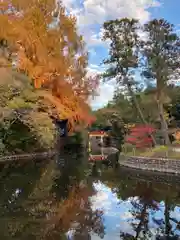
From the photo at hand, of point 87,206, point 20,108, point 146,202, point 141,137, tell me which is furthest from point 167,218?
point 20,108

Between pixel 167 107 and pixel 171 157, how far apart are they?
13.2 metres

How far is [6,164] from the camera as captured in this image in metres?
24.8

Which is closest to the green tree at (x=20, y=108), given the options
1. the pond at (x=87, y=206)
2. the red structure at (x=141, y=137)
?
the pond at (x=87, y=206)

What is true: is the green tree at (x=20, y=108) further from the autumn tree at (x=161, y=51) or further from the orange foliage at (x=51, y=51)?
the autumn tree at (x=161, y=51)

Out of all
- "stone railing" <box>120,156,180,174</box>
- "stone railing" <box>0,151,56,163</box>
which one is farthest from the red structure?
"stone railing" <box>0,151,56,163</box>

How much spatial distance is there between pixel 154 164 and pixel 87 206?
10.1 meters

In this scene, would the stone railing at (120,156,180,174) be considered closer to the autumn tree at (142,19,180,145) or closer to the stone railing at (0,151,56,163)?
the autumn tree at (142,19,180,145)

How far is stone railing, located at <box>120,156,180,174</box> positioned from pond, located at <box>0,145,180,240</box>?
1.76 m

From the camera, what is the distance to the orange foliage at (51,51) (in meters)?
27.3

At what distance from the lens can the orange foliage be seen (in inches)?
1073

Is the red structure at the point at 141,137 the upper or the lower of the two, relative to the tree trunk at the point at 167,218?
upper

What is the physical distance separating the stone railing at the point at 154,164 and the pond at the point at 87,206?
176cm

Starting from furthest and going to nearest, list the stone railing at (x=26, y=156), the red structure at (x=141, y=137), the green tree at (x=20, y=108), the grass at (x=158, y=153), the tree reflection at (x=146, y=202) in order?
the stone railing at (x=26, y=156) → the red structure at (x=141, y=137) → the green tree at (x=20, y=108) → the grass at (x=158, y=153) → the tree reflection at (x=146, y=202)

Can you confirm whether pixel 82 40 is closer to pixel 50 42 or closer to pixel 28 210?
pixel 50 42
